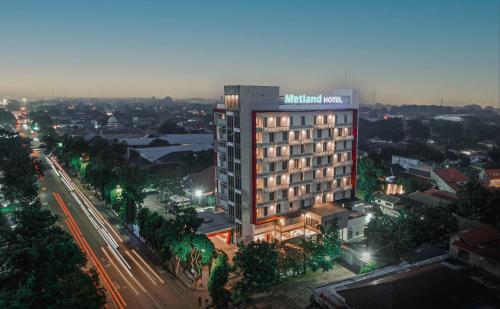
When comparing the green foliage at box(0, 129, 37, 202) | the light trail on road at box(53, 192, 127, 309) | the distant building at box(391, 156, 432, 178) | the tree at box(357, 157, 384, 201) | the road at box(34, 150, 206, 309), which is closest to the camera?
the light trail on road at box(53, 192, 127, 309)

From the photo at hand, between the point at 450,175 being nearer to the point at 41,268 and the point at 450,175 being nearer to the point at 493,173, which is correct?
the point at 493,173

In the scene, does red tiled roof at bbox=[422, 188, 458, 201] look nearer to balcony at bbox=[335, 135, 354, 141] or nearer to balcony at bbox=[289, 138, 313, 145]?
balcony at bbox=[335, 135, 354, 141]

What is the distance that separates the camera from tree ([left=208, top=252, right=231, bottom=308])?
35250 millimetres

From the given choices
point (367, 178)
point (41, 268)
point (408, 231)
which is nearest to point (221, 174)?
point (408, 231)

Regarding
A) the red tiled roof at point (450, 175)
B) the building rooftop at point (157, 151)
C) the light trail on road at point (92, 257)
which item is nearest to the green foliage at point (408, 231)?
the light trail on road at point (92, 257)

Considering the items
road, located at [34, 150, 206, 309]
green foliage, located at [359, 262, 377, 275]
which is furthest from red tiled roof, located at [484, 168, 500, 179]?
road, located at [34, 150, 206, 309]

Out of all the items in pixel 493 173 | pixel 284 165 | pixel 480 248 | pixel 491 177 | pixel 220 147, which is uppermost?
pixel 220 147

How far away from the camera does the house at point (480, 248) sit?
36.0 metres

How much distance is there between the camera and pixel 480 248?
122 ft

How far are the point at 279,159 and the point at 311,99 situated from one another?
10.6m

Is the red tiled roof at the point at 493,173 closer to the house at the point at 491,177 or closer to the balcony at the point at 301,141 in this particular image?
the house at the point at 491,177

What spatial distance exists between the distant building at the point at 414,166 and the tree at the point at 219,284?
6723 cm

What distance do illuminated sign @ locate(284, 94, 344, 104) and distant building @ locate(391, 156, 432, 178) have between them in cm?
4259

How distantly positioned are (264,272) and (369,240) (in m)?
15.2
